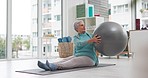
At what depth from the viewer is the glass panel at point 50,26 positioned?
6574 millimetres

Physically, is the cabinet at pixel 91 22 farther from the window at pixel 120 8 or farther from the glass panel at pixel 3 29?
the glass panel at pixel 3 29

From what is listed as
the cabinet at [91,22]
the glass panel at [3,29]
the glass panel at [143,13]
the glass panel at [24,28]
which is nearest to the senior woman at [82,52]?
the glass panel at [3,29]

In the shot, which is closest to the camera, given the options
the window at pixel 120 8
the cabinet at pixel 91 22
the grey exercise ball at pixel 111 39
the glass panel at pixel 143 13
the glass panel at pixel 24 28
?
the grey exercise ball at pixel 111 39

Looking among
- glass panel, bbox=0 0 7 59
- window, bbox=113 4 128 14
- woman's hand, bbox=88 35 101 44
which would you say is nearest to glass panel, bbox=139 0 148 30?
window, bbox=113 4 128 14

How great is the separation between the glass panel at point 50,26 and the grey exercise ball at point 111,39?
354cm

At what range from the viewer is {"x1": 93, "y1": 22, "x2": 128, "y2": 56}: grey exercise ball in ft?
9.86

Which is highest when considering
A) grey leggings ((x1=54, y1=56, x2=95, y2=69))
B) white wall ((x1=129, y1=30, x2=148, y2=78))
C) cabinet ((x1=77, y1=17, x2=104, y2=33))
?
cabinet ((x1=77, y1=17, x2=104, y2=33))

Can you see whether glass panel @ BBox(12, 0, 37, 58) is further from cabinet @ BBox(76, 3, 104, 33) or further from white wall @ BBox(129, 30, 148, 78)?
white wall @ BBox(129, 30, 148, 78)

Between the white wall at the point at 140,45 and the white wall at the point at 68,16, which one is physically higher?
the white wall at the point at 68,16

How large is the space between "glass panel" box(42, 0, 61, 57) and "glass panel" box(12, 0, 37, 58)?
34 centimetres

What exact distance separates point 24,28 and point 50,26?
1007mm

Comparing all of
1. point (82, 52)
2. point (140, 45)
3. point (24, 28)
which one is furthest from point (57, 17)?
point (82, 52)

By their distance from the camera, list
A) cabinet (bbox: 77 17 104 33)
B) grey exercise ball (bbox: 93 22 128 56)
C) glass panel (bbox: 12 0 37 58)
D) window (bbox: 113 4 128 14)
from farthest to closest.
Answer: window (bbox: 113 4 128 14)
cabinet (bbox: 77 17 104 33)
glass panel (bbox: 12 0 37 58)
grey exercise ball (bbox: 93 22 128 56)

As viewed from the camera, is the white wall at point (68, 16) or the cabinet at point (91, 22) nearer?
the cabinet at point (91, 22)
